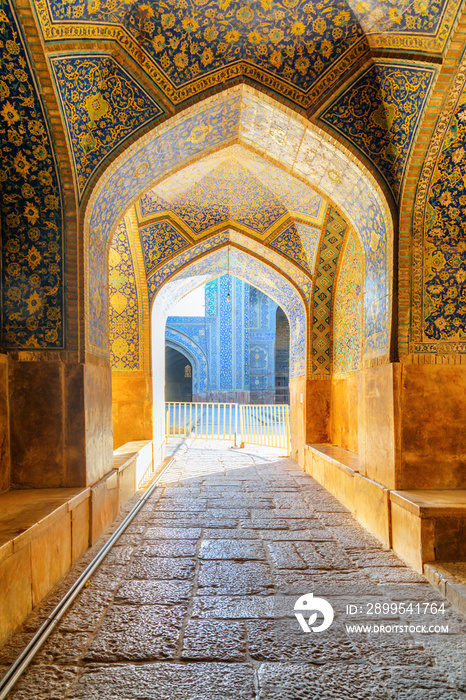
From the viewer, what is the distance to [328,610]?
9.21 ft

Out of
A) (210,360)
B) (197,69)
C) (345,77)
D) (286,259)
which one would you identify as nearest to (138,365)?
(286,259)

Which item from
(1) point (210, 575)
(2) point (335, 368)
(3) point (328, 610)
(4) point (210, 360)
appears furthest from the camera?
(4) point (210, 360)

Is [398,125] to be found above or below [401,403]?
above

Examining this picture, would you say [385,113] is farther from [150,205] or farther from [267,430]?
[267,430]

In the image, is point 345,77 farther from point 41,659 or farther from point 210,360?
point 210,360

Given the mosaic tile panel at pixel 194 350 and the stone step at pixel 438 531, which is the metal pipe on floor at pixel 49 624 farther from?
the mosaic tile panel at pixel 194 350

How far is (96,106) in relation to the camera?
12.6 ft

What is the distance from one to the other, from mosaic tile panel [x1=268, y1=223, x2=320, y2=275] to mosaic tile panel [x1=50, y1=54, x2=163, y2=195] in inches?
140

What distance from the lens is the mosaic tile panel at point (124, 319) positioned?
25.1 ft

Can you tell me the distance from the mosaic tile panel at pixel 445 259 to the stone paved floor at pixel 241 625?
192 centimetres

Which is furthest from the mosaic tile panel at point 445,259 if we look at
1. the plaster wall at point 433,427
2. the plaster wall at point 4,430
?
the plaster wall at point 4,430

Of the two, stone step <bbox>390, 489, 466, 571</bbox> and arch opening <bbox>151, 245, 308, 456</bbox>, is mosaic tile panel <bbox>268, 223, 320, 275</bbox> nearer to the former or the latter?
arch opening <bbox>151, 245, 308, 456</bbox>

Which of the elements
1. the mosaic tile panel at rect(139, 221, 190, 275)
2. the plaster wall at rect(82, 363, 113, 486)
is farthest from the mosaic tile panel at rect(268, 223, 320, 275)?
the plaster wall at rect(82, 363, 113, 486)

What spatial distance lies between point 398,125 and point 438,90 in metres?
0.41
